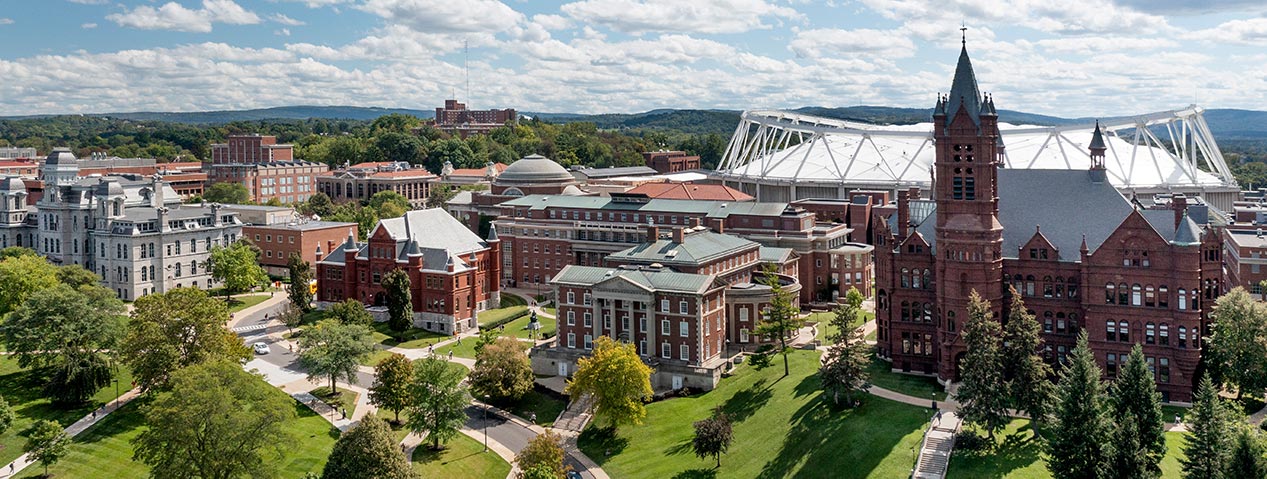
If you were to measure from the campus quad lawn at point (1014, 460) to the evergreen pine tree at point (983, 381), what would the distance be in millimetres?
1229

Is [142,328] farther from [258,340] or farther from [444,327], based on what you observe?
[444,327]

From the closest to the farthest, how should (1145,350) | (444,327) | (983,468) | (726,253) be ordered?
1. (983,468)
2. (1145,350)
3. (726,253)
4. (444,327)

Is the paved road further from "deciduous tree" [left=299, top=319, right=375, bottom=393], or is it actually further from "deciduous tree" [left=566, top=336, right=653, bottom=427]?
"deciduous tree" [left=566, top=336, right=653, bottom=427]

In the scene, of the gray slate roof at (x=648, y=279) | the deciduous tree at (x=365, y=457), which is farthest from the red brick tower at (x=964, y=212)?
the deciduous tree at (x=365, y=457)

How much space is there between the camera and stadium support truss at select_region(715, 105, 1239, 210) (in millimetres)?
154625

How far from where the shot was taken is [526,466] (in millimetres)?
66938

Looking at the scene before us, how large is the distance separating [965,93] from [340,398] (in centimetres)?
5383

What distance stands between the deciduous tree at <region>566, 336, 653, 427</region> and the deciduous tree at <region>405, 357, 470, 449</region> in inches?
359

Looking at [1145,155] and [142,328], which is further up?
[1145,155]

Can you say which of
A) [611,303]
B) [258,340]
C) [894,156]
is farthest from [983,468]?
[894,156]

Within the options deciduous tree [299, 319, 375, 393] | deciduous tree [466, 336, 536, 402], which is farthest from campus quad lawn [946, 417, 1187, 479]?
deciduous tree [299, 319, 375, 393]

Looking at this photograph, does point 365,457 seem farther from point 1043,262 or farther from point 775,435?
point 1043,262

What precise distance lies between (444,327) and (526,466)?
42991 millimetres

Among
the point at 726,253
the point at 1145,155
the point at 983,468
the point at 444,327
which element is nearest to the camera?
the point at 983,468
